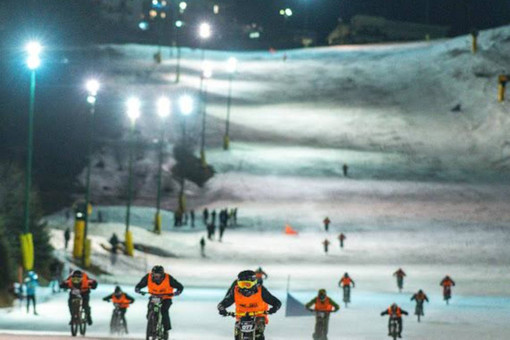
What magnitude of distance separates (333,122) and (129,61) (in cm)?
2984

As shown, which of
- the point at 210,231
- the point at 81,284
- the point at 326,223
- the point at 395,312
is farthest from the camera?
the point at 326,223

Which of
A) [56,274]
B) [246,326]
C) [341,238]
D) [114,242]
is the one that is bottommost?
[246,326]

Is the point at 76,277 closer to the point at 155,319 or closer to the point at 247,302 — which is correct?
the point at 155,319

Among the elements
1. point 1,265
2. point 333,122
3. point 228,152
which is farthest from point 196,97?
point 1,265

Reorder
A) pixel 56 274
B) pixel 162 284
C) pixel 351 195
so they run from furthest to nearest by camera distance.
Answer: pixel 351 195 < pixel 56 274 < pixel 162 284

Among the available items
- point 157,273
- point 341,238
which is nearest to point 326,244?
point 341,238

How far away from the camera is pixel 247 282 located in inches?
415

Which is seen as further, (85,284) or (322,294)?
(322,294)

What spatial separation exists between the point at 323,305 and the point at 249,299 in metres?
7.02

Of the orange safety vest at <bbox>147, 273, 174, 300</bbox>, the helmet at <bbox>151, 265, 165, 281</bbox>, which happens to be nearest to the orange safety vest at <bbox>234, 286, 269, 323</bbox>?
the helmet at <bbox>151, 265, 165, 281</bbox>

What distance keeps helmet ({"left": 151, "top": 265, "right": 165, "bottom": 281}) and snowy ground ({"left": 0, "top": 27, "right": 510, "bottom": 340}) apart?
20.1 ft

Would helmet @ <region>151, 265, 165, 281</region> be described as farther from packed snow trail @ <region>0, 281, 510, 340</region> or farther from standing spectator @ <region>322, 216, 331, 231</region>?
standing spectator @ <region>322, 216, 331, 231</region>

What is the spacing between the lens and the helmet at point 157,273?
12693 mm

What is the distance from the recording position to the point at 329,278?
36.7m
